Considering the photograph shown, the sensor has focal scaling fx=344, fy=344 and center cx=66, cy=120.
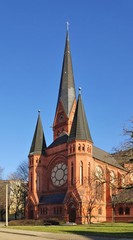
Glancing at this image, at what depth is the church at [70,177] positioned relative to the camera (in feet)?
206

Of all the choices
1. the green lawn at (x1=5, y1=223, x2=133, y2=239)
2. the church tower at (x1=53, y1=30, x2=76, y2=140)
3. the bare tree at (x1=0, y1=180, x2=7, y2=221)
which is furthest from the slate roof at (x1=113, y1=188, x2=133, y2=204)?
the bare tree at (x1=0, y1=180, x2=7, y2=221)

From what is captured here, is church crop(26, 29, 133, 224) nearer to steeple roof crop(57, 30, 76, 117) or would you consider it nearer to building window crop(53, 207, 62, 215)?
building window crop(53, 207, 62, 215)

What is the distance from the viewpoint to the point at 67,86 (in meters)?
85.9

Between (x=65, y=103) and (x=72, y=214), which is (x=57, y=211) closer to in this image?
(x=72, y=214)

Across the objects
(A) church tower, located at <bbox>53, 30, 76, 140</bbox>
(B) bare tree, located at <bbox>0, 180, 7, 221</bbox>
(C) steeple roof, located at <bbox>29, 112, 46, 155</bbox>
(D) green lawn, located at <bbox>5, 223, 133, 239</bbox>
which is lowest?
(B) bare tree, located at <bbox>0, 180, 7, 221</bbox>

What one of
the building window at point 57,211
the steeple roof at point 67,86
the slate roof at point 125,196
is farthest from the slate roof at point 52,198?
the steeple roof at point 67,86

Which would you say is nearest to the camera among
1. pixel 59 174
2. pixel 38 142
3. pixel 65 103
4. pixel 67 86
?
pixel 59 174

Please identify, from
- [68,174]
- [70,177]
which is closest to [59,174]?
[68,174]

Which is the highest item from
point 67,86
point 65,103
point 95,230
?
point 67,86

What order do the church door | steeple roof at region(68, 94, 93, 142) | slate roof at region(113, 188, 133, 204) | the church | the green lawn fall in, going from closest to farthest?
the green lawn, slate roof at region(113, 188, 133, 204), the church door, the church, steeple roof at region(68, 94, 93, 142)

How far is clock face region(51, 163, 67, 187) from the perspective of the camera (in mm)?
70312

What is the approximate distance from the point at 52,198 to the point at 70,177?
689 cm

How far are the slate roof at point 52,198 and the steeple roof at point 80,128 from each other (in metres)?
11.2

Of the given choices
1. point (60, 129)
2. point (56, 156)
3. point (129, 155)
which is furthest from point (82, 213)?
point (129, 155)
